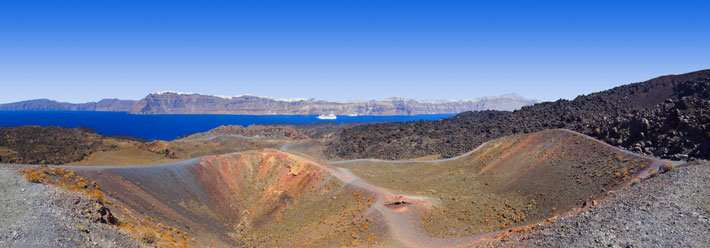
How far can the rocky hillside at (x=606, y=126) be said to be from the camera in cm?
2922

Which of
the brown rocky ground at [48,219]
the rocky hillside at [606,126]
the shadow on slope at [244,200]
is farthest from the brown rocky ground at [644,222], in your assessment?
the brown rocky ground at [48,219]

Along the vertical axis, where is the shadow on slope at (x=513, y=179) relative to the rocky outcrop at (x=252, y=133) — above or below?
above

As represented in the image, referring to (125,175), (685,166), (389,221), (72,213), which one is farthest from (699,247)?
(125,175)

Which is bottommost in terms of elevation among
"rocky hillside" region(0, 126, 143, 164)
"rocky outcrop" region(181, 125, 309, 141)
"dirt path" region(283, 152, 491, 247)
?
"rocky outcrop" region(181, 125, 309, 141)

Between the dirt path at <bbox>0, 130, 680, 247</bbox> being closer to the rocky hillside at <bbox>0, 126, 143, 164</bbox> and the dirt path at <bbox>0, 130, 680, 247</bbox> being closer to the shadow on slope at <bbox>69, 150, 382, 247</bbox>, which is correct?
the shadow on slope at <bbox>69, 150, 382, 247</bbox>

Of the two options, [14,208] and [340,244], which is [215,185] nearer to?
[340,244]

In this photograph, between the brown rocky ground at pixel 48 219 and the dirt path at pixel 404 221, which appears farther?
the dirt path at pixel 404 221

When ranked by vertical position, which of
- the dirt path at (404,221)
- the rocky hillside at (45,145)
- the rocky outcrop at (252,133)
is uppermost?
the rocky hillside at (45,145)

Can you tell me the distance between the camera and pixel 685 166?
71.2 feet

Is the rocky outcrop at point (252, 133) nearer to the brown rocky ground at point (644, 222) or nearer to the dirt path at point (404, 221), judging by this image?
the dirt path at point (404, 221)

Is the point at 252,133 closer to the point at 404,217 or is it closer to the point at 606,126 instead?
the point at 404,217

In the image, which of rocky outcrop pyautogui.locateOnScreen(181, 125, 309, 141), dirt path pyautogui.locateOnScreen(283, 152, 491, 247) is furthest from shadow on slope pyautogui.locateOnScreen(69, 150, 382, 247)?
rocky outcrop pyautogui.locateOnScreen(181, 125, 309, 141)

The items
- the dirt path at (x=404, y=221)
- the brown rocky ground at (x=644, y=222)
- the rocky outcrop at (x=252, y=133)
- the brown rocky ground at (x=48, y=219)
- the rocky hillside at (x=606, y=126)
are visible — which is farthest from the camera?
the rocky outcrop at (x=252, y=133)

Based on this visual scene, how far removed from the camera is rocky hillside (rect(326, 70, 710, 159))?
29219 millimetres
